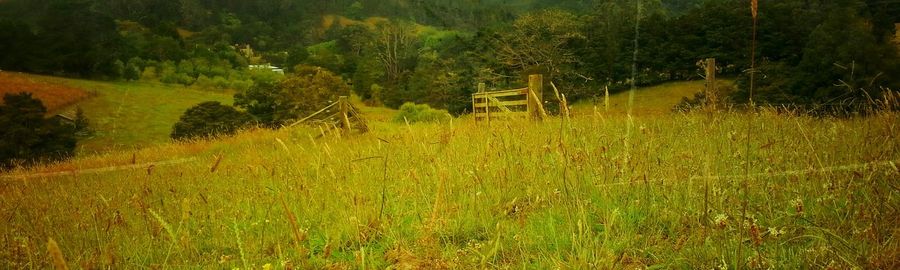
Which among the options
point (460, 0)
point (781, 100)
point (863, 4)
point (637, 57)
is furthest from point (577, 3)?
point (781, 100)

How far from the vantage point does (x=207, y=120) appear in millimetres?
45406

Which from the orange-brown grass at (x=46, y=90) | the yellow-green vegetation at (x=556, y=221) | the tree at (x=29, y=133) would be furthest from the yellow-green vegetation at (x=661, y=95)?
the orange-brown grass at (x=46, y=90)

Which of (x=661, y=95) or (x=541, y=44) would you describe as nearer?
(x=541, y=44)

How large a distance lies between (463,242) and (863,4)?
151 feet

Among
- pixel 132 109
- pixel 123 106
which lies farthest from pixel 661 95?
pixel 123 106

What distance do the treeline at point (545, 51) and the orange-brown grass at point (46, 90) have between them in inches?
310

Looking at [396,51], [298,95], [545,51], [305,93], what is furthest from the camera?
[396,51]

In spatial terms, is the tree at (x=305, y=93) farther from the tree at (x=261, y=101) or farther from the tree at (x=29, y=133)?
the tree at (x=29, y=133)

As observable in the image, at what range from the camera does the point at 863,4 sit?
1410 inches

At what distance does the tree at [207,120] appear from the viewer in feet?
141

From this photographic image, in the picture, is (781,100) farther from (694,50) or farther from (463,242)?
(463,242)

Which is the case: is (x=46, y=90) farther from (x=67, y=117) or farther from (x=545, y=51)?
(x=545, y=51)

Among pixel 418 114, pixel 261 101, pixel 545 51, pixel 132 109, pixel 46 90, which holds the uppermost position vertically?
pixel 545 51

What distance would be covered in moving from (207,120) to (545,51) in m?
32.1
